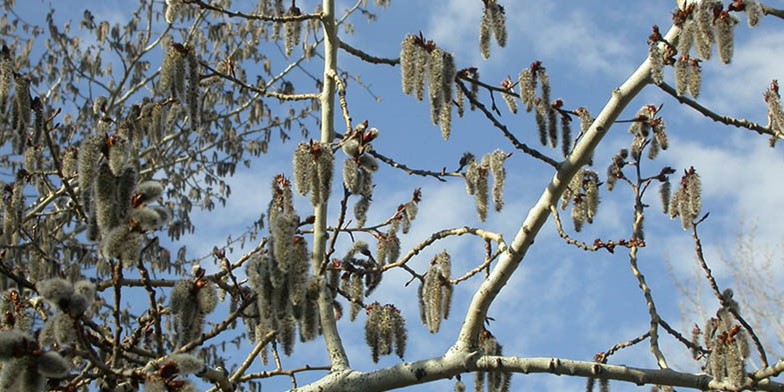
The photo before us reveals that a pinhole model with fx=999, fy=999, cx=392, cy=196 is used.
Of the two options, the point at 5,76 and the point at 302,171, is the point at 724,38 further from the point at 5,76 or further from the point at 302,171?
the point at 5,76

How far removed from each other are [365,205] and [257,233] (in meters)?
7.74

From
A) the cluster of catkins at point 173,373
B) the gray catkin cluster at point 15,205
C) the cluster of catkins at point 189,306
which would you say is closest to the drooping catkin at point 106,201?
the cluster of catkins at point 189,306

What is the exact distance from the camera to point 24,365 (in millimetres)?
2496

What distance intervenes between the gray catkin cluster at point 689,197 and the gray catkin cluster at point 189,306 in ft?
8.02

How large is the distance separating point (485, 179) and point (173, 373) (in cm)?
207

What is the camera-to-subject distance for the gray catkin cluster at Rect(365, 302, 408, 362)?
3.77 metres

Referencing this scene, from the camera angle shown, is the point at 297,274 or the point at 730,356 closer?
the point at 297,274

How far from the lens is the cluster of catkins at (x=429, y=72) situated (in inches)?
154

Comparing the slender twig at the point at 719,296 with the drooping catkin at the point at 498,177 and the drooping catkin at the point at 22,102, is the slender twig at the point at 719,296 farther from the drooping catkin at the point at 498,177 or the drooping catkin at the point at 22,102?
the drooping catkin at the point at 22,102

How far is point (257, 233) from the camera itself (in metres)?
11.6

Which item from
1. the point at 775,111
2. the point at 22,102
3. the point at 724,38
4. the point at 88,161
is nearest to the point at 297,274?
the point at 88,161

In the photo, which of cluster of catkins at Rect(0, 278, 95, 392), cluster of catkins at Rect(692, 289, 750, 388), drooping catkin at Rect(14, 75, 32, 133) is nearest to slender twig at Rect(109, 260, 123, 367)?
cluster of catkins at Rect(0, 278, 95, 392)

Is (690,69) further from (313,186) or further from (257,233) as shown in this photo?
(257,233)

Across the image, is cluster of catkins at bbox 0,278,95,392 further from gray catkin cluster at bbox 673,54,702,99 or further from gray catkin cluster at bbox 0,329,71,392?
gray catkin cluster at bbox 673,54,702,99
